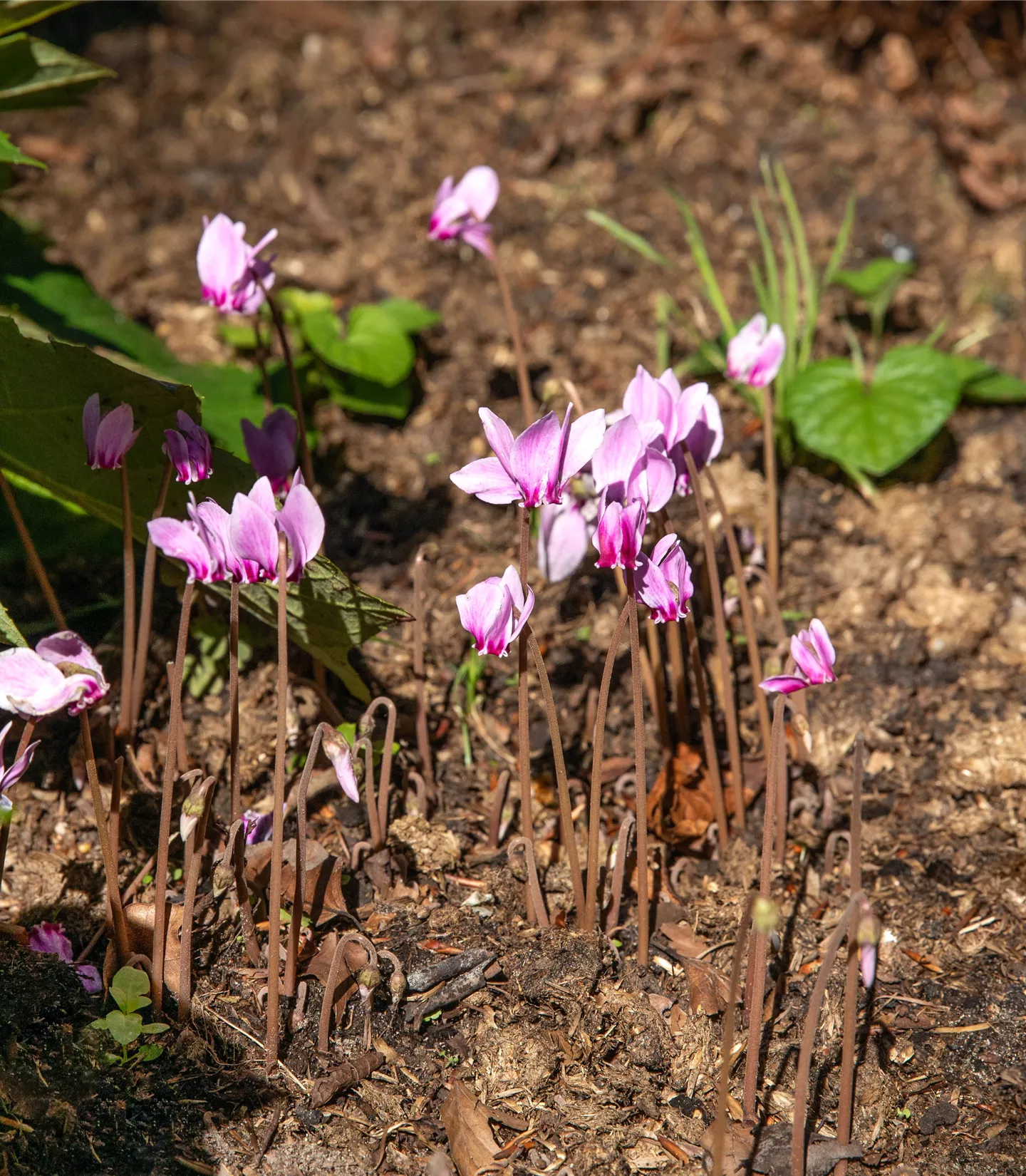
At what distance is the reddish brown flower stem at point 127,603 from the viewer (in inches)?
71.4

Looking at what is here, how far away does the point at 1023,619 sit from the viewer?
8.67ft

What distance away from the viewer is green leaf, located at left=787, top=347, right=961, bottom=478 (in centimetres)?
268

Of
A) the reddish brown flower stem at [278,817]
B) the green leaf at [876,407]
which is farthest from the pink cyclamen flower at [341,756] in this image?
the green leaf at [876,407]

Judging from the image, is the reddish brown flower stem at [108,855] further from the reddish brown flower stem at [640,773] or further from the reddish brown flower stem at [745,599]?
the reddish brown flower stem at [745,599]

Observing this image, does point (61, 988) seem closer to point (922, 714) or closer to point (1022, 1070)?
point (1022, 1070)

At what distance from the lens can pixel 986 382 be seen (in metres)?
3.06

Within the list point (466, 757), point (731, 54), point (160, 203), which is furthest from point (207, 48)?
point (466, 757)

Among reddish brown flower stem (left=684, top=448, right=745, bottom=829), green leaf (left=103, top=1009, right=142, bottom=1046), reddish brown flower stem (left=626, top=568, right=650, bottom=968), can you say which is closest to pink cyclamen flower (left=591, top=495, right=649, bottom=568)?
reddish brown flower stem (left=626, top=568, right=650, bottom=968)

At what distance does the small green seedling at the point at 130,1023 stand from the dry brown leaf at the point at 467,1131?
1.50 feet

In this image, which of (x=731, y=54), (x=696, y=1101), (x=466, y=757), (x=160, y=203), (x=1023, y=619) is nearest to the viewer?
(x=696, y=1101)

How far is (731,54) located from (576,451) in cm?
316

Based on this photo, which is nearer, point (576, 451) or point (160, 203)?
point (576, 451)

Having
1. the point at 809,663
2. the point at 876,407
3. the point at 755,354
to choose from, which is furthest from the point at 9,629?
the point at 876,407

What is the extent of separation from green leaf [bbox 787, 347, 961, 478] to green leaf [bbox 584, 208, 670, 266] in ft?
1.71
